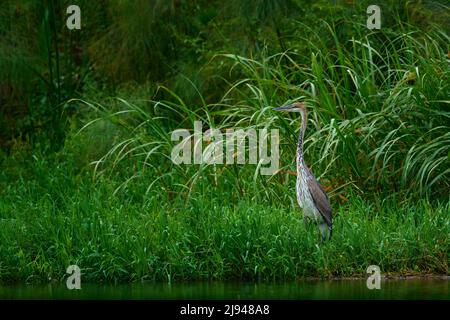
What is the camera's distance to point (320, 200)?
880 centimetres

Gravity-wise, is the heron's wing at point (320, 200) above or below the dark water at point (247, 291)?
above

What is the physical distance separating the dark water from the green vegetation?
27cm

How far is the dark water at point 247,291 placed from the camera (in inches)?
288

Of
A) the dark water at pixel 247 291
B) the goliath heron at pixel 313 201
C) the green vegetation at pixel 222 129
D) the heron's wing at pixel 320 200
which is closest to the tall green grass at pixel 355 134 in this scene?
the green vegetation at pixel 222 129

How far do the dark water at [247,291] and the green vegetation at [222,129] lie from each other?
0.89ft

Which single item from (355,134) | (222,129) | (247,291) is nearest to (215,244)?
(247,291)

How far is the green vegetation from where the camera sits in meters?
8.37

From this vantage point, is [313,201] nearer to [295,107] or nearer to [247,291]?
[295,107]

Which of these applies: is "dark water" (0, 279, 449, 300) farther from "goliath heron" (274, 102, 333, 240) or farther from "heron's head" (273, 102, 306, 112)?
"heron's head" (273, 102, 306, 112)

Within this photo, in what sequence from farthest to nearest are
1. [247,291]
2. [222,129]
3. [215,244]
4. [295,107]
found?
[222,129] → [295,107] → [215,244] → [247,291]

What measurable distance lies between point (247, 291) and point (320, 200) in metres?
1.48

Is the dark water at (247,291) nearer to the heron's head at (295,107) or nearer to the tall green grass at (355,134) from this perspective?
the tall green grass at (355,134)

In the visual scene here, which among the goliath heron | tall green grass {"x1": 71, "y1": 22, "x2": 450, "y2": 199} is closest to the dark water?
the goliath heron

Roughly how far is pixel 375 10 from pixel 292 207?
2643 mm
